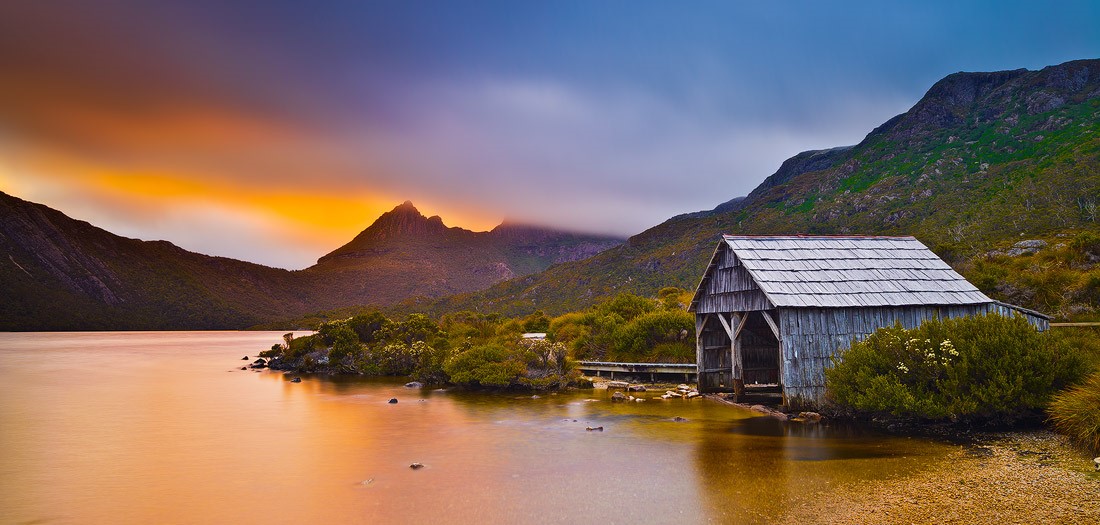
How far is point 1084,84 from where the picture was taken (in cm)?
9619

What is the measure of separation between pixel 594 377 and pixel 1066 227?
159ft

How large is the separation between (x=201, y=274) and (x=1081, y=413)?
17054 centimetres

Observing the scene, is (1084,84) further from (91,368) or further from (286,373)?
(91,368)

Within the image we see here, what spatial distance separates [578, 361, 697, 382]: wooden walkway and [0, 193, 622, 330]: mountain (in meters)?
110

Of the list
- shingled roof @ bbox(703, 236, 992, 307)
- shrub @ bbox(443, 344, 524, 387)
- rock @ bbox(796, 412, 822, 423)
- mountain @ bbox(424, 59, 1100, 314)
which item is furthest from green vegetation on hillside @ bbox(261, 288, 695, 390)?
mountain @ bbox(424, 59, 1100, 314)

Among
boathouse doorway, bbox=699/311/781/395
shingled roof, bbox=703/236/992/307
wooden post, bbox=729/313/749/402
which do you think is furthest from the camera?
boathouse doorway, bbox=699/311/781/395

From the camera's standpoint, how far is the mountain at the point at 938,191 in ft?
207

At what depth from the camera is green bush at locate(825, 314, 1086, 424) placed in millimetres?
14211

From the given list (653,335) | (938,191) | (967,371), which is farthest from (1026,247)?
(938,191)

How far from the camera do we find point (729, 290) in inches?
842

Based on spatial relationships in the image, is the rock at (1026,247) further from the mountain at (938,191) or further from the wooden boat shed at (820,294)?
the wooden boat shed at (820,294)

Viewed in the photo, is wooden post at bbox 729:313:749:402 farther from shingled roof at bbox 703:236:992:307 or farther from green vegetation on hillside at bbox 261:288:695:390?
green vegetation on hillside at bbox 261:288:695:390

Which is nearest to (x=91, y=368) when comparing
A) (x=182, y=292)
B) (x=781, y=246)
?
(x=781, y=246)

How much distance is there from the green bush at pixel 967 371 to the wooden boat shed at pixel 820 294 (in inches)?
76.2
